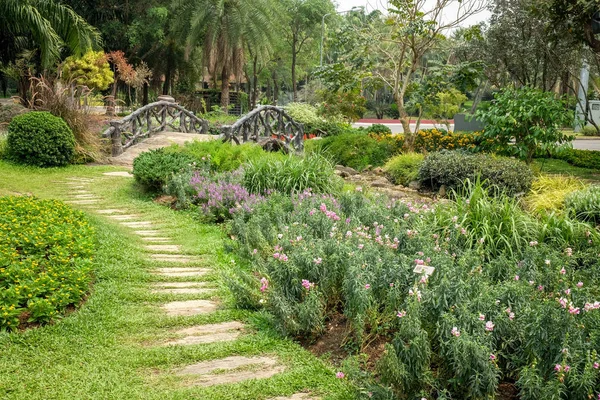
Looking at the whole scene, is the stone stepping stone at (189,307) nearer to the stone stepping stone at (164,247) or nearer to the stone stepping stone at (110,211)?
the stone stepping stone at (164,247)

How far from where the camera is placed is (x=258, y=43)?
1197 inches

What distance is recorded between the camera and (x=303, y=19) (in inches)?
1793

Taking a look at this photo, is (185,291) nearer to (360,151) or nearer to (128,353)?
(128,353)

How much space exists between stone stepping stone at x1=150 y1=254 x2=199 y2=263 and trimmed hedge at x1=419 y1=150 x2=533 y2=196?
5.56m

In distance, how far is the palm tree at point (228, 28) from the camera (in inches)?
1160

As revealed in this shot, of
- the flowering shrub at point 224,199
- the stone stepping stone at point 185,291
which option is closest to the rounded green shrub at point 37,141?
the flowering shrub at point 224,199

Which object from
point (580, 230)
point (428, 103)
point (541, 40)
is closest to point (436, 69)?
point (428, 103)

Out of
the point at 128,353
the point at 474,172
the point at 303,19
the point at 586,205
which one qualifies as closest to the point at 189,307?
the point at 128,353

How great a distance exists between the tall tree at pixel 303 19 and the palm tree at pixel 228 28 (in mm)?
14289

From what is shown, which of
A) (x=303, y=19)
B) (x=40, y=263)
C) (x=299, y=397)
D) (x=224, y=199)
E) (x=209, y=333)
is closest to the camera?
(x=299, y=397)

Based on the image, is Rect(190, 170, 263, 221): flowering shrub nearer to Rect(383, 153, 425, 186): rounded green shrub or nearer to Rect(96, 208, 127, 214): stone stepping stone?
Rect(96, 208, 127, 214): stone stepping stone

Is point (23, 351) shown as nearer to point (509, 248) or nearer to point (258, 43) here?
point (509, 248)

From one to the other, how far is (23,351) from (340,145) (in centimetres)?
1390

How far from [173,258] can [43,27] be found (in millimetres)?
13308
